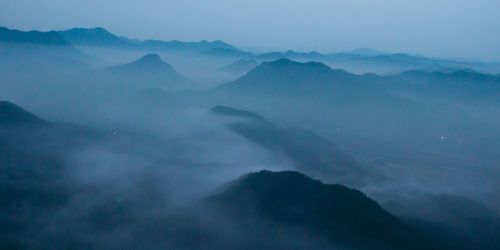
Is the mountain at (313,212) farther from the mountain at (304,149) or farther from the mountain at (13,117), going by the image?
the mountain at (13,117)

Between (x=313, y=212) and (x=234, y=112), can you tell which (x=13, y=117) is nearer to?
(x=234, y=112)

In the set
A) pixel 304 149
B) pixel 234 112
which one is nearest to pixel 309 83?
pixel 234 112

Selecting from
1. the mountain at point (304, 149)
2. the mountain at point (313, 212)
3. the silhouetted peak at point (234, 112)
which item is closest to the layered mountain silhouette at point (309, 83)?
the silhouetted peak at point (234, 112)

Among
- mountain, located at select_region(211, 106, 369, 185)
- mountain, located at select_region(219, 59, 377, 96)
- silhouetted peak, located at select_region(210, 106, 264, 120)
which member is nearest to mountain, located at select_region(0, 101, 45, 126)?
mountain, located at select_region(211, 106, 369, 185)

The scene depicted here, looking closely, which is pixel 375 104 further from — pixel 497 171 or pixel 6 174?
pixel 6 174

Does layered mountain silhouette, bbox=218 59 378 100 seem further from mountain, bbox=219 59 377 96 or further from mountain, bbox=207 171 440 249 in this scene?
mountain, bbox=207 171 440 249
